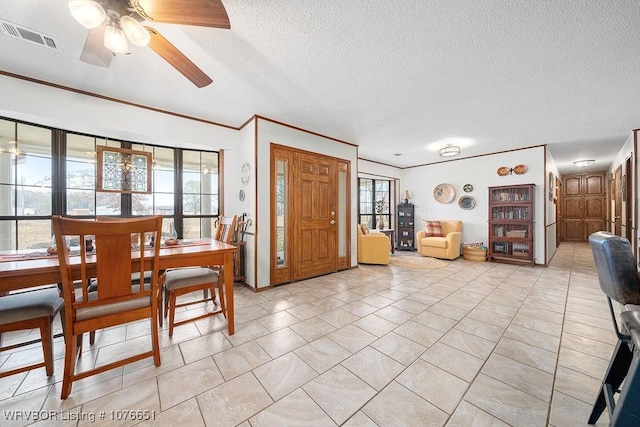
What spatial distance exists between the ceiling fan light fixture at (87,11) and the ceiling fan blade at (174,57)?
0.21 meters

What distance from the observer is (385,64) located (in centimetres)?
221

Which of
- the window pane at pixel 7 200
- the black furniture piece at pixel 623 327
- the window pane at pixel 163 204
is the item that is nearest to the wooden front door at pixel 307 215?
the window pane at pixel 163 204

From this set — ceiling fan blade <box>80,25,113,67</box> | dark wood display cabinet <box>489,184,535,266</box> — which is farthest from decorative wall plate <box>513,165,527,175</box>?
ceiling fan blade <box>80,25,113,67</box>

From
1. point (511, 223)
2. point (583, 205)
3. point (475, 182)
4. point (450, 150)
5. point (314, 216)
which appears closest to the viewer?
point (314, 216)

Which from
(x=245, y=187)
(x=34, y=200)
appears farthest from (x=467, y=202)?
(x=34, y=200)

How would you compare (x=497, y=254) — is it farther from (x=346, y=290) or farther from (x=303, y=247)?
(x=303, y=247)

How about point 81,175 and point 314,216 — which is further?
point 314,216

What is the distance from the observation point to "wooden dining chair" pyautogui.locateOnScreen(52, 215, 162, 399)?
144cm

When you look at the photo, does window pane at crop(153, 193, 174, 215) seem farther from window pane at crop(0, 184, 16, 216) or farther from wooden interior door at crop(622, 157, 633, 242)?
wooden interior door at crop(622, 157, 633, 242)

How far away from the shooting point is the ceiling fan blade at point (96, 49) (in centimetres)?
152

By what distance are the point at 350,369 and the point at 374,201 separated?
5.86 m

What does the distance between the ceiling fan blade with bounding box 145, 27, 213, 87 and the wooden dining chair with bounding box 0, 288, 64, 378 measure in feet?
6.08

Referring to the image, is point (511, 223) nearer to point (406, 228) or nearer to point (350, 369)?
point (406, 228)

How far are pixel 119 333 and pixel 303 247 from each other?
242 cm
